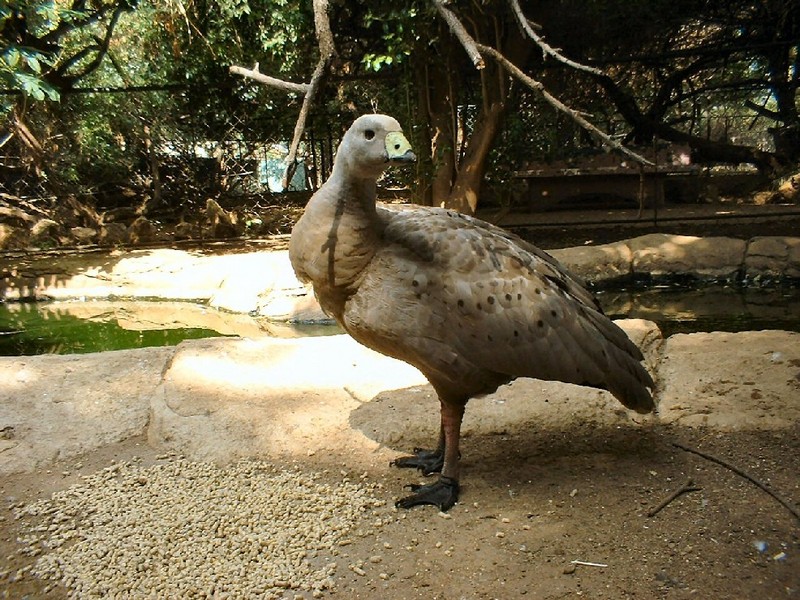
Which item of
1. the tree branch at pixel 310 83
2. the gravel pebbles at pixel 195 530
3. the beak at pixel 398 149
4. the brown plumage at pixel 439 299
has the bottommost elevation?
the gravel pebbles at pixel 195 530

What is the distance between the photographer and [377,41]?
7523 mm

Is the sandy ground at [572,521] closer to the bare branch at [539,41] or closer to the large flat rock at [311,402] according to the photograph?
the large flat rock at [311,402]

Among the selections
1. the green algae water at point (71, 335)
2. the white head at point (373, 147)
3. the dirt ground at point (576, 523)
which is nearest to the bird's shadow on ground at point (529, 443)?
the dirt ground at point (576, 523)

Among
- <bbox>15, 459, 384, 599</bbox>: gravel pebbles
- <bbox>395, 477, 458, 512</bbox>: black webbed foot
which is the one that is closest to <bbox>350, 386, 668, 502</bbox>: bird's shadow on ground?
<bbox>395, 477, 458, 512</bbox>: black webbed foot

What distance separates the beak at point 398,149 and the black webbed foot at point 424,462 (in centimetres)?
124

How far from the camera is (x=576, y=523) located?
2.36m

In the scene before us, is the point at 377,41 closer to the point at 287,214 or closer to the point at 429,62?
the point at 429,62

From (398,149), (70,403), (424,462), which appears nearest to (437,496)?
(424,462)

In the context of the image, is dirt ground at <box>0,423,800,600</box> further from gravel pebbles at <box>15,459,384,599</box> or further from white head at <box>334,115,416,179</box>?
white head at <box>334,115,416,179</box>

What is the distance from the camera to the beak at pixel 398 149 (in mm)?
2172

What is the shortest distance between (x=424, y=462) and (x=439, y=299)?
2.53 ft

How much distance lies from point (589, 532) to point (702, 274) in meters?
4.47

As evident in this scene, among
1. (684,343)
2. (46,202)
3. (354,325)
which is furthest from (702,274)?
(46,202)

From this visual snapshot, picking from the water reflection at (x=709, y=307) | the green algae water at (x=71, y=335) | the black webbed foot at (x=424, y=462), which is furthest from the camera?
the green algae water at (x=71, y=335)
